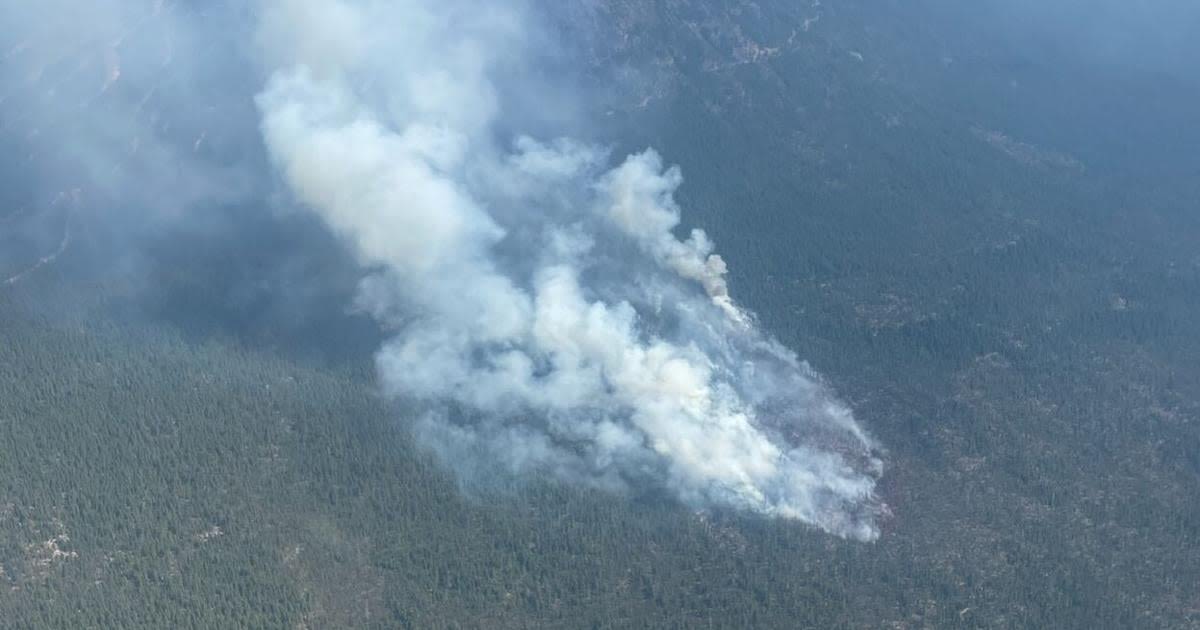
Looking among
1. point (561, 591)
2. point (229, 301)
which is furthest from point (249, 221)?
point (561, 591)

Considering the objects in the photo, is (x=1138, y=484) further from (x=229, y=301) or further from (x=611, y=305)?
(x=229, y=301)

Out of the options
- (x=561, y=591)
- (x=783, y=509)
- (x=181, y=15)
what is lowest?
(x=561, y=591)

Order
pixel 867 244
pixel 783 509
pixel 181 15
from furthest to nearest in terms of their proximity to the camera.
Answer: pixel 181 15
pixel 867 244
pixel 783 509

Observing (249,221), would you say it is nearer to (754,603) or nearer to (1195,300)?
(754,603)

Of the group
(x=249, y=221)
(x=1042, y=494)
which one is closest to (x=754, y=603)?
(x=1042, y=494)

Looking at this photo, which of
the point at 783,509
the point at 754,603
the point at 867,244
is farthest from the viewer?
the point at 867,244

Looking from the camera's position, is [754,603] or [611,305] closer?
[754,603]

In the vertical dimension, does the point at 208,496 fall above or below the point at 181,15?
below
